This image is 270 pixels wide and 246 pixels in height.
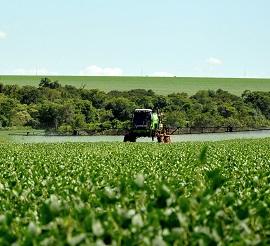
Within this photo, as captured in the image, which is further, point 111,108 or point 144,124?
point 111,108

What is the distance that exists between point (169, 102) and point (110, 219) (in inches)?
5146

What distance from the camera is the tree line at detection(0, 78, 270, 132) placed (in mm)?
119062

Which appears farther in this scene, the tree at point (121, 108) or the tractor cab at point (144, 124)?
the tree at point (121, 108)

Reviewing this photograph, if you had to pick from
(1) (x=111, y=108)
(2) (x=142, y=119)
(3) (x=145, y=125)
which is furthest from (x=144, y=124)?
(1) (x=111, y=108)

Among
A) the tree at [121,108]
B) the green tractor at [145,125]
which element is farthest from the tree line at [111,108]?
the green tractor at [145,125]

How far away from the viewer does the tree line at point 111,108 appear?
11906 cm

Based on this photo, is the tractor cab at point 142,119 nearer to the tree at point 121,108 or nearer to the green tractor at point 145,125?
the green tractor at point 145,125

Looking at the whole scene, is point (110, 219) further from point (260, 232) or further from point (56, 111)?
point (56, 111)

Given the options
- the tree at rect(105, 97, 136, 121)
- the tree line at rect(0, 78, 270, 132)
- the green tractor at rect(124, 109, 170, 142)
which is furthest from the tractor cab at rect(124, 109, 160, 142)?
the tree at rect(105, 97, 136, 121)

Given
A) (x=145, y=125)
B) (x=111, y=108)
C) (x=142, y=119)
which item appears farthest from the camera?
(x=111, y=108)

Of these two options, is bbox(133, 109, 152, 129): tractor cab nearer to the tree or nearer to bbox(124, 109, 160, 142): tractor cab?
bbox(124, 109, 160, 142): tractor cab

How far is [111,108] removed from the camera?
127 m

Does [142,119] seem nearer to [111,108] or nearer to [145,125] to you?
[145,125]

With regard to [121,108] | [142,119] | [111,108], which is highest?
[142,119]
